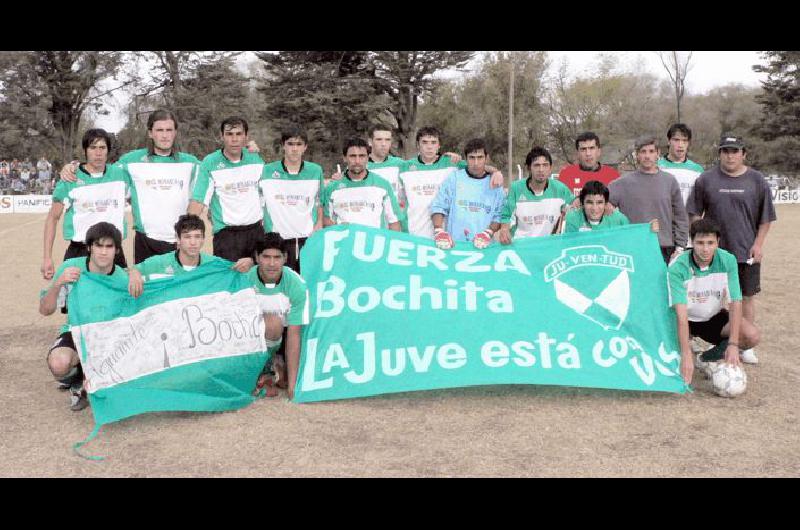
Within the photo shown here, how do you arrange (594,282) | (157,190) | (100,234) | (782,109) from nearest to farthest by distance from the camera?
(100,234) → (594,282) → (157,190) → (782,109)

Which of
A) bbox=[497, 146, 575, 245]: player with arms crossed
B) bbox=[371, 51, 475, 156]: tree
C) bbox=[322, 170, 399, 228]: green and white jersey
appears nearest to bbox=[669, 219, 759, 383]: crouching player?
bbox=[497, 146, 575, 245]: player with arms crossed

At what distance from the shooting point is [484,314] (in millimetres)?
5453

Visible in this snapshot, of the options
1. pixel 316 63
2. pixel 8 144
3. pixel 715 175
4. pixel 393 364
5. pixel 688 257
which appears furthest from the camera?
pixel 8 144

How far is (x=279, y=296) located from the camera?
5.44 metres

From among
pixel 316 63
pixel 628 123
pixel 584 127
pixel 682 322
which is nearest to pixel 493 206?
pixel 682 322

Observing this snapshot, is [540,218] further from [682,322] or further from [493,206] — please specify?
[682,322]

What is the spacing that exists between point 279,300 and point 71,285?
4.98ft

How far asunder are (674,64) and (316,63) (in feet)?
102

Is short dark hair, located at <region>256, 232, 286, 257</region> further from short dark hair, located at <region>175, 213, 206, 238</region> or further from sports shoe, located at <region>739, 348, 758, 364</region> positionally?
sports shoe, located at <region>739, 348, 758, 364</region>

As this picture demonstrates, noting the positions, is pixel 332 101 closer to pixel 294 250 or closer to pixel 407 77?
pixel 407 77

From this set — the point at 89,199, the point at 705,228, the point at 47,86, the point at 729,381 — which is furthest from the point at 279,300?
the point at 47,86

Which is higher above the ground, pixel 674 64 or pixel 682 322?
pixel 674 64

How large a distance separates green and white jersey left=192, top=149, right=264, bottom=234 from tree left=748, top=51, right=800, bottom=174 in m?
43.9

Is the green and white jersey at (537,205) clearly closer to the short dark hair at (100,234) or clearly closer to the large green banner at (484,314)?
the large green banner at (484,314)
